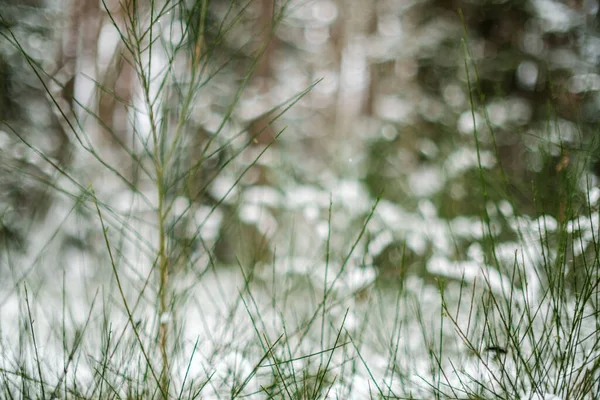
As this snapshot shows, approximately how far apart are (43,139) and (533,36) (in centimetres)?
455

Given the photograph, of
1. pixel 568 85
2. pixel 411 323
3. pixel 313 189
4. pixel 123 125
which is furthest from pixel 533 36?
pixel 123 125

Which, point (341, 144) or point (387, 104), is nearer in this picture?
point (387, 104)

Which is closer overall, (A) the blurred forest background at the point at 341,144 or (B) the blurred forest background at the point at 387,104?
(A) the blurred forest background at the point at 341,144

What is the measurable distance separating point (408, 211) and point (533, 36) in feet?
6.43

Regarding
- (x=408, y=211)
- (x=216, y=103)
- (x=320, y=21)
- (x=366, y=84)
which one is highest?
(x=320, y=21)

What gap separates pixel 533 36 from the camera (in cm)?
398

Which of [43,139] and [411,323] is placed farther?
[43,139]

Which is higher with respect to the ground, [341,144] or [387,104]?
[341,144]

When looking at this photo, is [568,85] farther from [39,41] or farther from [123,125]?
[123,125]

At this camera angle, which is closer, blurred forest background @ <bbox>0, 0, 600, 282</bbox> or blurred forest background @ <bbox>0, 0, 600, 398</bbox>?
blurred forest background @ <bbox>0, 0, 600, 398</bbox>

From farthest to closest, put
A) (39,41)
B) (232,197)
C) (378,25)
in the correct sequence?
(378,25), (232,197), (39,41)

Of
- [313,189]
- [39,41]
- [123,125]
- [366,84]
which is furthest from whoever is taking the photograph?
[366,84]

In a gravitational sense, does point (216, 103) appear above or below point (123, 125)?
below

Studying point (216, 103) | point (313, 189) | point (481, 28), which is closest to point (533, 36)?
point (481, 28)
